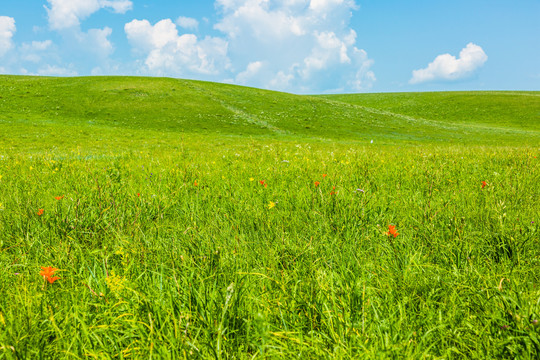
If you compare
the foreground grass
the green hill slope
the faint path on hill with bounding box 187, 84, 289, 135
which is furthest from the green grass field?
the faint path on hill with bounding box 187, 84, 289, 135

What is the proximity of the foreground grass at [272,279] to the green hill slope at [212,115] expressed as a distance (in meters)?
26.1

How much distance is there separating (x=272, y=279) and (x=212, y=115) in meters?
41.0

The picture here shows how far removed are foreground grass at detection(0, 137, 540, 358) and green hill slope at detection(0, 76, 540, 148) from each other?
85.7ft

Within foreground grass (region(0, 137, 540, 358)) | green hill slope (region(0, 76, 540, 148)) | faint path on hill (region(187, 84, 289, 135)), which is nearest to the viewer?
foreground grass (region(0, 137, 540, 358))

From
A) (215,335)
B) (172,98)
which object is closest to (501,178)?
(215,335)

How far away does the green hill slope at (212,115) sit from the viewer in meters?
34.1

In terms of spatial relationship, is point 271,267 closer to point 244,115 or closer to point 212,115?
point 212,115

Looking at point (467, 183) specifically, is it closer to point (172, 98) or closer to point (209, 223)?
point (209, 223)

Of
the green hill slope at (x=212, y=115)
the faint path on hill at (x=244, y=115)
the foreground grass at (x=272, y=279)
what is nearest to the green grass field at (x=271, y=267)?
the foreground grass at (x=272, y=279)

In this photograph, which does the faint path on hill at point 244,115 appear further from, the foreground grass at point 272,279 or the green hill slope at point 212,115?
the foreground grass at point 272,279

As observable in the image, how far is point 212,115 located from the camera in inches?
1615

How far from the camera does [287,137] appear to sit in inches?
1318

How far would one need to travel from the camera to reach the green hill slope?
1341 inches

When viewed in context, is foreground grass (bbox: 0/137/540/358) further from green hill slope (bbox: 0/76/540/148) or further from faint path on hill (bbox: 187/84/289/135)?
faint path on hill (bbox: 187/84/289/135)
